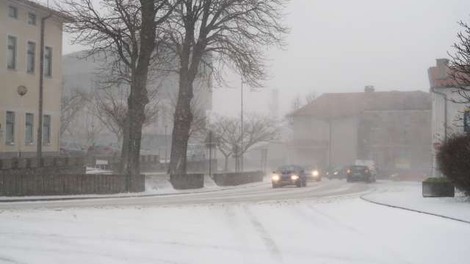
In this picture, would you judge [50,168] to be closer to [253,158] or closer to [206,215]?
[206,215]

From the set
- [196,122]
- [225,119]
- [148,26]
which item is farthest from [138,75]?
[225,119]

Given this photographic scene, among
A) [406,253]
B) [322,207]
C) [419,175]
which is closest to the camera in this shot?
[406,253]

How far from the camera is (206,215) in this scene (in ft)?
54.4

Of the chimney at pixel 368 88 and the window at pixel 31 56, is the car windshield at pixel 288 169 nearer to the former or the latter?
the window at pixel 31 56

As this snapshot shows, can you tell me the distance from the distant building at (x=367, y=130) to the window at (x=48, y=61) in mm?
43441

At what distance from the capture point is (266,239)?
489 inches

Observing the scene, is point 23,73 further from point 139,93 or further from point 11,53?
point 139,93

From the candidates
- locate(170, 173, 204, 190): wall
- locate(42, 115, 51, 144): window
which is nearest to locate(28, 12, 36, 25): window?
locate(42, 115, 51, 144): window

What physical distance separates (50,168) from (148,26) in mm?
8370

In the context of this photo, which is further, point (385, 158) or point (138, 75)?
point (385, 158)

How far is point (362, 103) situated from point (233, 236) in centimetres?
7604

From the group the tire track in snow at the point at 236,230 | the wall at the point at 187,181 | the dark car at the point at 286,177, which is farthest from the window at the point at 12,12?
the tire track in snow at the point at 236,230

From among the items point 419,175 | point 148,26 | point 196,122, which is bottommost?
point 419,175

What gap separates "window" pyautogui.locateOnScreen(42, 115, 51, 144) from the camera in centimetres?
4284
